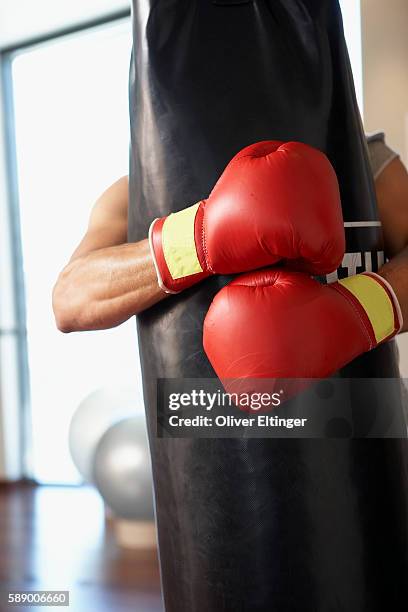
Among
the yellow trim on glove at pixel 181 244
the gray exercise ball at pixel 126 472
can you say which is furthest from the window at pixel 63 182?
the yellow trim on glove at pixel 181 244

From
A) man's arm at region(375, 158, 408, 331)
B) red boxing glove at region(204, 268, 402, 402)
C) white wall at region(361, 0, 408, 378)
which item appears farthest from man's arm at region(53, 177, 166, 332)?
white wall at region(361, 0, 408, 378)

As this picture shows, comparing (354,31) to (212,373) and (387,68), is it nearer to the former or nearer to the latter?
(387,68)

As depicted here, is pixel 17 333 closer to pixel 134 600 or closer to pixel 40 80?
pixel 40 80

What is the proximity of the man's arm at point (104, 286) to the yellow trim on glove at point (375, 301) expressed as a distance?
0.73 feet

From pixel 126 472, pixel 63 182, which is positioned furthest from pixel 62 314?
pixel 63 182

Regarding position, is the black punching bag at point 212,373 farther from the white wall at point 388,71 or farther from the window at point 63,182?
the window at point 63,182

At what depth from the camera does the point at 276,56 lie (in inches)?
36.4

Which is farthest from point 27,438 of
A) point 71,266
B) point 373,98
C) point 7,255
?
point 71,266

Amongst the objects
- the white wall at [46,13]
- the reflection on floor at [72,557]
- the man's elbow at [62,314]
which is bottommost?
the reflection on floor at [72,557]

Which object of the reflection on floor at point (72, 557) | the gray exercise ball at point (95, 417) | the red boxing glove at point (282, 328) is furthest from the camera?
the gray exercise ball at point (95, 417)

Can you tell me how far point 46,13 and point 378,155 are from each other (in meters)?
2.59

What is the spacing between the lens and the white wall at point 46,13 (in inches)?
127

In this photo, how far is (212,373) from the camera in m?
0.91

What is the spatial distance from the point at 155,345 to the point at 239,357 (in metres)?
0.21
